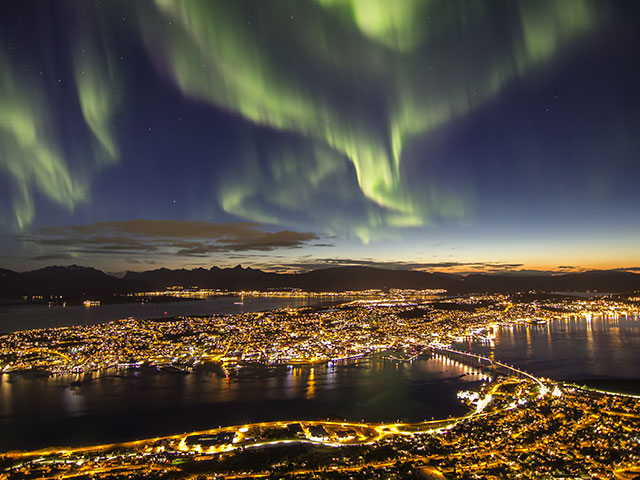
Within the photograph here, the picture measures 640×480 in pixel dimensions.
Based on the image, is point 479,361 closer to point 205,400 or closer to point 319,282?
point 205,400

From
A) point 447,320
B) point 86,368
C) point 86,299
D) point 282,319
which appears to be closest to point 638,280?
point 447,320

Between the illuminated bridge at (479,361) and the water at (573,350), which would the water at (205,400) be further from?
the water at (573,350)

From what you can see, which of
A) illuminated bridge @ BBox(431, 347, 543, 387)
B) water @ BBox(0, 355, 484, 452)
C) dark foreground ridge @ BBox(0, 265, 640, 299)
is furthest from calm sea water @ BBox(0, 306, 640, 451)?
dark foreground ridge @ BBox(0, 265, 640, 299)

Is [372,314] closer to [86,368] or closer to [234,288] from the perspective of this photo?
[86,368]

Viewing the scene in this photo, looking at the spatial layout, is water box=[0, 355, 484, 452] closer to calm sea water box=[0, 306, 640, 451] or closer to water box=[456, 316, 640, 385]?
calm sea water box=[0, 306, 640, 451]

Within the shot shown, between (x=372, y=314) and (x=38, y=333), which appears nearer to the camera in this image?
(x=38, y=333)

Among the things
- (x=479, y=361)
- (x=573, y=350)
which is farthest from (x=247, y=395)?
(x=573, y=350)

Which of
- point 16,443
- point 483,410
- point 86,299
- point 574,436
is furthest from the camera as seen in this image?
point 86,299
